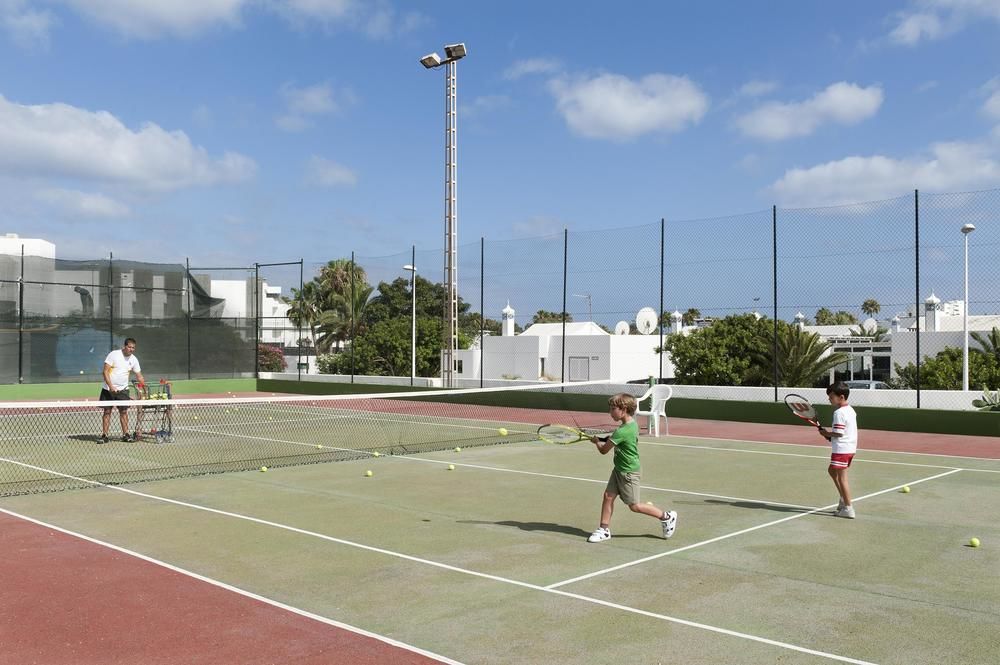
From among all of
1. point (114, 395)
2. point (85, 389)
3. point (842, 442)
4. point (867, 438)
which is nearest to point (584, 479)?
point (842, 442)

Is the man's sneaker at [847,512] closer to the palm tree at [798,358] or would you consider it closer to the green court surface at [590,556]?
the green court surface at [590,556]

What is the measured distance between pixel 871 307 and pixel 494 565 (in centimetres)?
1589

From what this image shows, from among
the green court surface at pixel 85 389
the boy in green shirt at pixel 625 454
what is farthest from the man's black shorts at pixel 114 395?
the green court surface at pixel 85 389

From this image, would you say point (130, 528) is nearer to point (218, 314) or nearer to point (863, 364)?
point (218, 314)

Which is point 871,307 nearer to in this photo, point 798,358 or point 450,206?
point 798,358

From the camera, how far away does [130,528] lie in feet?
25.1

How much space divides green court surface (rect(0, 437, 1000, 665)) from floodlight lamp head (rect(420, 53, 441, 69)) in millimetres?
17814

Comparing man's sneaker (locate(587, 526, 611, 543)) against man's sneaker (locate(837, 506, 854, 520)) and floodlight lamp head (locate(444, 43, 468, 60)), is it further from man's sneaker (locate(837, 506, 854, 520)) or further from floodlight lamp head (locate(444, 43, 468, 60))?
floodlight lamp head (locate(444, 43, 468, 60))

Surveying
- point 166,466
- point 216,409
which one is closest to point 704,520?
point 166,466

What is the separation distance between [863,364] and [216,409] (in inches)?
1367

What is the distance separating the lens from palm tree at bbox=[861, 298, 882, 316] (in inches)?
756

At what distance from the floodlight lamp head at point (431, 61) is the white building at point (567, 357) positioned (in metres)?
15.4

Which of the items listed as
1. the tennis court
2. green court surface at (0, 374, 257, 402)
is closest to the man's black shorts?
the tennis court

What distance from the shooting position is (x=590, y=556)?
21.8ft
